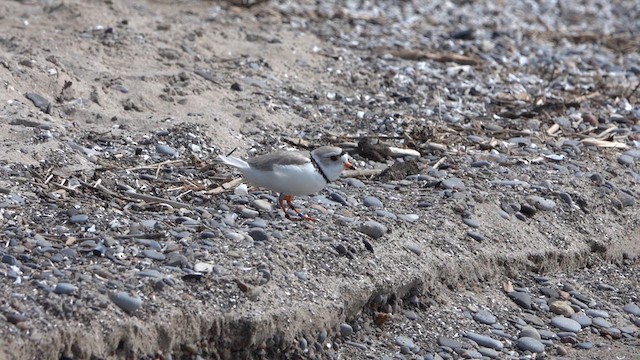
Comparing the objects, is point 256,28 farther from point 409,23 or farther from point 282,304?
point 282,304

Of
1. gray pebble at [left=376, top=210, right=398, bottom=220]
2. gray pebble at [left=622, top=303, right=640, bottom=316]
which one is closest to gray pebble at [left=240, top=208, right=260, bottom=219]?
gray pebble at [left=376, top=210, right=398, bottom=220]

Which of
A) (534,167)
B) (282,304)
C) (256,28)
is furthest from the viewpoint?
(256,28)

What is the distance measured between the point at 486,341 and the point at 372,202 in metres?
1.13

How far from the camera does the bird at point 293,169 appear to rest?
18.3 ft

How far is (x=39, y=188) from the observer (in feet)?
18.8

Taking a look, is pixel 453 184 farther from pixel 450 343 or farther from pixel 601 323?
pixel 450 343

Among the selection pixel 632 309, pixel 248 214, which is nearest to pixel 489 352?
pixel 632 309

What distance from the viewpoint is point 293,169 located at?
18.2 ft

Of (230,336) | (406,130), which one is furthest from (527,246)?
(230,336)

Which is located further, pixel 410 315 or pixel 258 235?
pixel 410 315

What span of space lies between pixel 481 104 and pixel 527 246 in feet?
7.68

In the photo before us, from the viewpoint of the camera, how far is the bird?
5.57 meters

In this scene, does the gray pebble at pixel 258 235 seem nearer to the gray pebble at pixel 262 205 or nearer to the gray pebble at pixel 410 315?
the gray pebble at pixel 262 205

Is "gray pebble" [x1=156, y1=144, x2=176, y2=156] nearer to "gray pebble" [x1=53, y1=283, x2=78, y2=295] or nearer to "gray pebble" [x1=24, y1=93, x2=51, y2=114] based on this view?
"gray pebble" [x1=24, y1=93, x2=51, y2=114]
